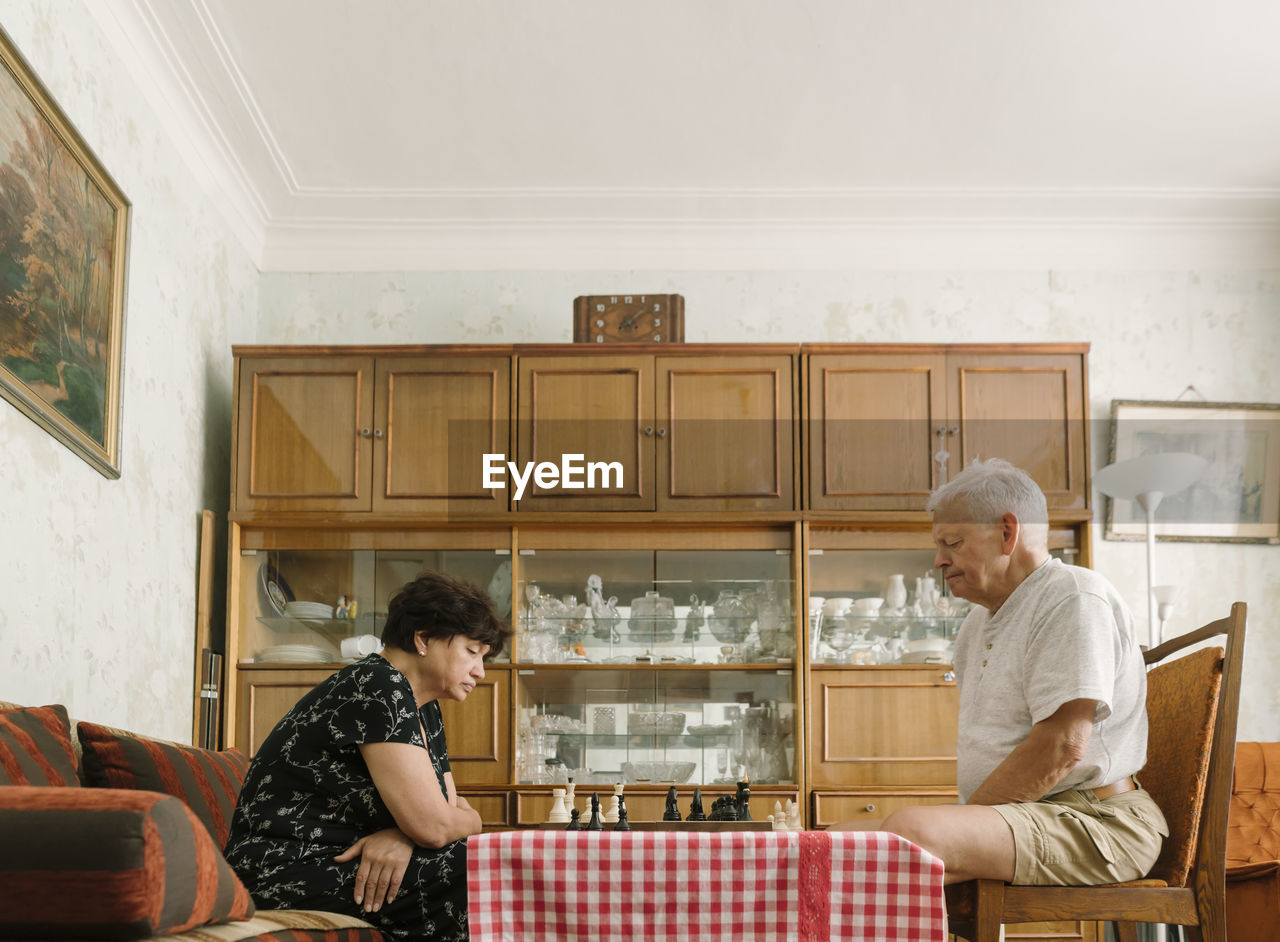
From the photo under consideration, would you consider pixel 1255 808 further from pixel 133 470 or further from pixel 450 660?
pixel 133 470

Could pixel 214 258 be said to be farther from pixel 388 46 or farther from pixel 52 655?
pixel 52 655

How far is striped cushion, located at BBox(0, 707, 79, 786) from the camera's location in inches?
87.5

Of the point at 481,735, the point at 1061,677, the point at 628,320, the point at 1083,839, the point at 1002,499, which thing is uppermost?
the point at 628,320

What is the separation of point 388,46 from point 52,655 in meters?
2.03

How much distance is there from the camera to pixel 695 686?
465 centimetres

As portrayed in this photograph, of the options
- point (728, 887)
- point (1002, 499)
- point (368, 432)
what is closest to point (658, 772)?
point (368, 432)

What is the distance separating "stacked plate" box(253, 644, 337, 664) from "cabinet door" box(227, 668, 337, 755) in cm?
4

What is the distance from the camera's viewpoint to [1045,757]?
2299 millimetres

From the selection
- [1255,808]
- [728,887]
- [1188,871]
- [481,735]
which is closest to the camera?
[728,887]

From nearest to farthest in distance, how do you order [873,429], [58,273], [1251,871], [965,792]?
[965,792], [58,273], [1251,871], [873,429]

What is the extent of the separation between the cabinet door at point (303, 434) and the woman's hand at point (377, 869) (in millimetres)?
2376

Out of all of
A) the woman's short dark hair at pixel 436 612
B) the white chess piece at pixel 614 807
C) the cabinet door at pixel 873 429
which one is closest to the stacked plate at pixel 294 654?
the white chess piece at pixel 614 807

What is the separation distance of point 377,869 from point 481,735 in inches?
88.0

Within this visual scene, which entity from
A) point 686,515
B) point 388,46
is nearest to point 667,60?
point 388,46
